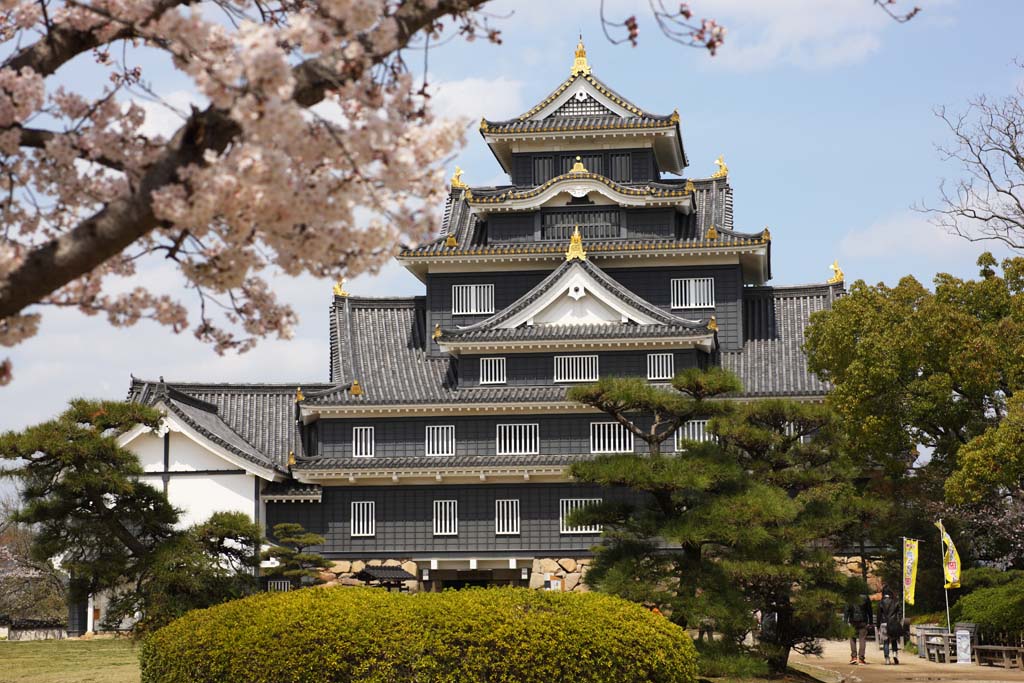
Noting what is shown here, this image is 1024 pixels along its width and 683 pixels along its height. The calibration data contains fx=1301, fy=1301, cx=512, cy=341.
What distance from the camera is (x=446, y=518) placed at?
37406 mm

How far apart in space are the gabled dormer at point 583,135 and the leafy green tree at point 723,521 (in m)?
18.0

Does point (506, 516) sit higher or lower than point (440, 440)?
lower

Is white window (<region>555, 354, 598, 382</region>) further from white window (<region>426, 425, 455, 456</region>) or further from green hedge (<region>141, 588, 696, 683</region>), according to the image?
green hedge (<region>141, 588, 696, 683</region>)

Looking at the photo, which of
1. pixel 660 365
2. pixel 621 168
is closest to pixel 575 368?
pixel 660 365

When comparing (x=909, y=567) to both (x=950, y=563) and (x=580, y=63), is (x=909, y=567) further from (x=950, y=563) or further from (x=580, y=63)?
(x=580, y=63)

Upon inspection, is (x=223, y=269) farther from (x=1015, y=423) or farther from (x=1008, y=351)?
(x=1008, y=351)

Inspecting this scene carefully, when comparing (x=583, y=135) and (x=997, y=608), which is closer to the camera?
(x=997, y=608)

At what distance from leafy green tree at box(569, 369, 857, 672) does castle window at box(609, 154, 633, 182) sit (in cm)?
1822

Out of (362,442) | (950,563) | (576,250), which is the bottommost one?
(950,563)

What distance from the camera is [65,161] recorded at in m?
7.58

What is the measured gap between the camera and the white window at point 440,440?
37.7 m

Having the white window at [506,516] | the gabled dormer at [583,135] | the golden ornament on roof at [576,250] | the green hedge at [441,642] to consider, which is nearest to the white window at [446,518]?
the white window at [506,516]

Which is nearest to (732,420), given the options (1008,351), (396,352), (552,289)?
(1008,351)

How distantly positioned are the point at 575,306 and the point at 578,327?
739 mm
